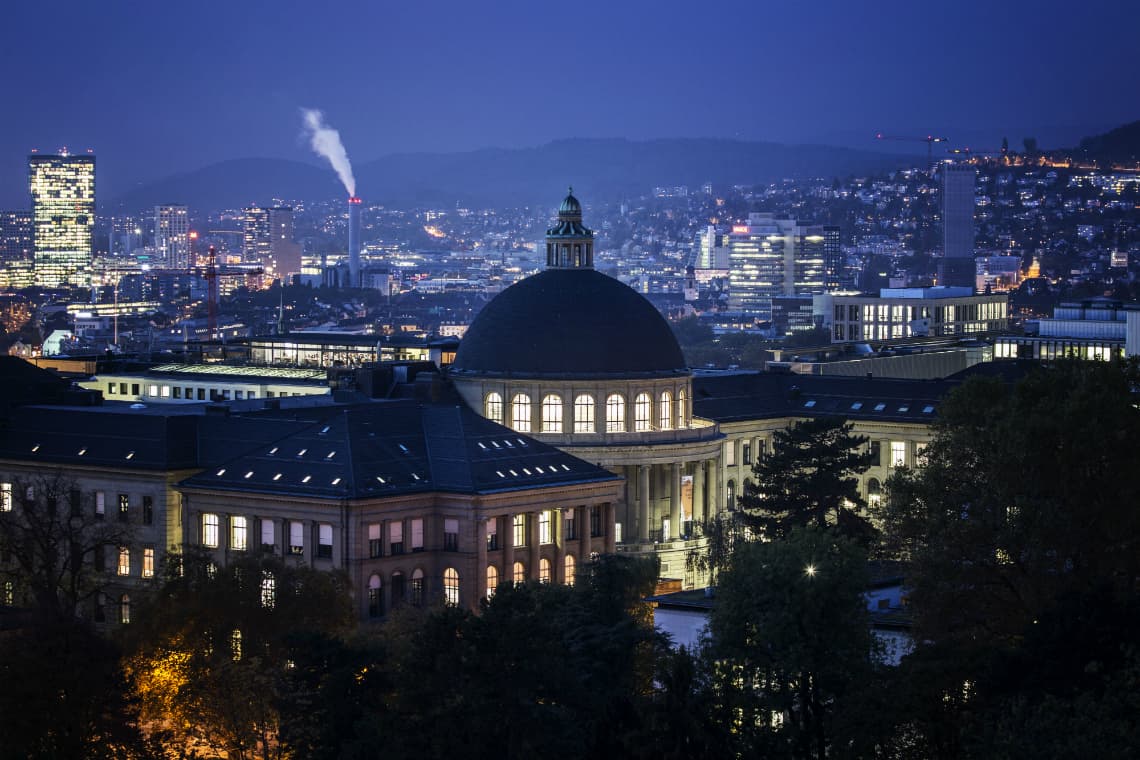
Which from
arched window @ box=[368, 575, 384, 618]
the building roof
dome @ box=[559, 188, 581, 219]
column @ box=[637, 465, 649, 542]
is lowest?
Answer: arched window @ box=[368, 575, 384, 618]

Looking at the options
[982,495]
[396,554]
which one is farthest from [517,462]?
[982,495]

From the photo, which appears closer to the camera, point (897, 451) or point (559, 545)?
point (559, 545)

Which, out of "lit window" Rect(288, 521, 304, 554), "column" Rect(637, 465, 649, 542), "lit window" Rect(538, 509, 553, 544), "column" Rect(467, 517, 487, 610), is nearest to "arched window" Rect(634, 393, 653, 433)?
"column" Rect(637, 465, 649, 542)

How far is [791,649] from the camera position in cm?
9569

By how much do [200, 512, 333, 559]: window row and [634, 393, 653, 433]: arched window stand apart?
34303mm

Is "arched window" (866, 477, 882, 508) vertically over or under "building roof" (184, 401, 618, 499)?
under

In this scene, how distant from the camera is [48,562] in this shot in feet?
392

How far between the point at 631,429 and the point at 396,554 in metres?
32.9

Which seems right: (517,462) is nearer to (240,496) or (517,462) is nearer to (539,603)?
(240,496)

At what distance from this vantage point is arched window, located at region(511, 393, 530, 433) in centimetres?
16525

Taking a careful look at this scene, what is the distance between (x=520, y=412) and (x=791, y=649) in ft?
233

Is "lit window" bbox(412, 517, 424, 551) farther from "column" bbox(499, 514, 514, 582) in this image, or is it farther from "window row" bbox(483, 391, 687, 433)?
"window row" bbox(483, 391, 687, 433)

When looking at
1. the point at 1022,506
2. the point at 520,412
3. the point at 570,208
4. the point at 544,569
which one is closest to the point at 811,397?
the point at 570,208

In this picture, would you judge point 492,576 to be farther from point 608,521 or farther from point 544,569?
point 608,521
